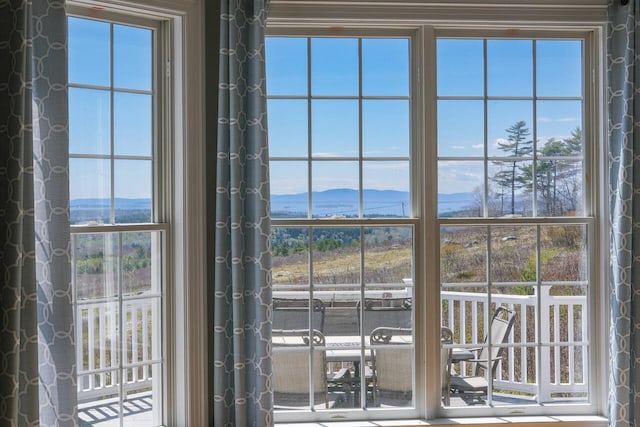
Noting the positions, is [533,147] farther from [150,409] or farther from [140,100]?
[150,409]

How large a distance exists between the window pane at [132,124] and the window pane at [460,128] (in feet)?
4.98

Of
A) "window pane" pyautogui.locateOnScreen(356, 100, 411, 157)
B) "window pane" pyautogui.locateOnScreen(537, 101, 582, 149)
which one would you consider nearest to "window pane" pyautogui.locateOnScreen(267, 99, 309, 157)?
"window pane" pyautogui.locateOnScreen(356, 100, 411, 157)

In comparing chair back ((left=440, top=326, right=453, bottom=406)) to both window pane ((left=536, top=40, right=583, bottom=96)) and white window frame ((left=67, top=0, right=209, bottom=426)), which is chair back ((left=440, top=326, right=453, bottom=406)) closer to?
white window frame ((left=67, top=0, right=209, bottom=426))

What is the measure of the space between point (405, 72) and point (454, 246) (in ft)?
3.17

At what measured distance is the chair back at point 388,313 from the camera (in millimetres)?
3326

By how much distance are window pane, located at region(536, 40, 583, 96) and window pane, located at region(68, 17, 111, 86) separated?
224cm

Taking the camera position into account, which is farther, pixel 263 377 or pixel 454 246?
pixel 454 246

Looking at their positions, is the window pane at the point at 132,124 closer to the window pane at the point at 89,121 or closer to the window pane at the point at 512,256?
the window pane at the point at 89,121

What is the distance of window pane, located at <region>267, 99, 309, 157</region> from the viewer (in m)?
3.29

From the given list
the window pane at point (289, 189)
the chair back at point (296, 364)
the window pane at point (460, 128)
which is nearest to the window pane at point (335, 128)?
the window pane at point (289, 189)

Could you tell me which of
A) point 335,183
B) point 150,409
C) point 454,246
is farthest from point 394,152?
point 150,409

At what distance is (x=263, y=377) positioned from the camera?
9.92ft

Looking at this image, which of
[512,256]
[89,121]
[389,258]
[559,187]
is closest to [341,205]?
[389,258]

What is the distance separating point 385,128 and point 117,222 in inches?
57.1
